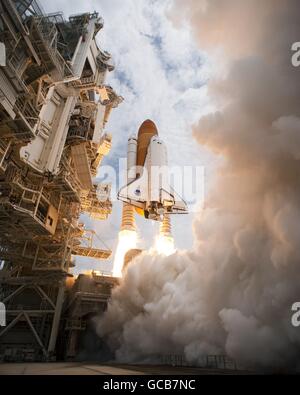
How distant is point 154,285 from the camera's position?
21812 mm

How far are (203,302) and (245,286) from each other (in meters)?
3.35

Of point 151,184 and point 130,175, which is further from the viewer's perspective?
point 130,175

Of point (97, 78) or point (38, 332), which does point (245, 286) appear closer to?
point (38, 332)

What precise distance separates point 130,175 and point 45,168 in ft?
28.8

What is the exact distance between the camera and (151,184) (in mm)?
25297

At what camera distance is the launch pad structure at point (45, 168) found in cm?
1738

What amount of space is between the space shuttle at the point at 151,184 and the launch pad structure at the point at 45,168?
14.3 feet

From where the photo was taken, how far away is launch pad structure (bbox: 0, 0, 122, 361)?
57.0ft

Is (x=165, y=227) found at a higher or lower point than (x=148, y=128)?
lower

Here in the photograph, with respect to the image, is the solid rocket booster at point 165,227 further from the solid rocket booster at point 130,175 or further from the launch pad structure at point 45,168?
the launch pad structure at point 45,168

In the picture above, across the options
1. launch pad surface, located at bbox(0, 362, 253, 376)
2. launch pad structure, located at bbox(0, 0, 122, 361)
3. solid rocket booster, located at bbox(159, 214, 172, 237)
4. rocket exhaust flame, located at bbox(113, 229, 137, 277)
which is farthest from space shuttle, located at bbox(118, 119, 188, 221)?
launch pad surface, located at bbox(0, 362, 253, 376)

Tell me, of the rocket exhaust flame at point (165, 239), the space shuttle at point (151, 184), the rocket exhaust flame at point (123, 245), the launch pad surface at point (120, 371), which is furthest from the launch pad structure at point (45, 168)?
the launch pad surface at point (120, 371)

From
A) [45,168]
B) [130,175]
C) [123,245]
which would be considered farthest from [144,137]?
[45,168]

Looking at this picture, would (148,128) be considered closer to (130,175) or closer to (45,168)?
(130,175)
